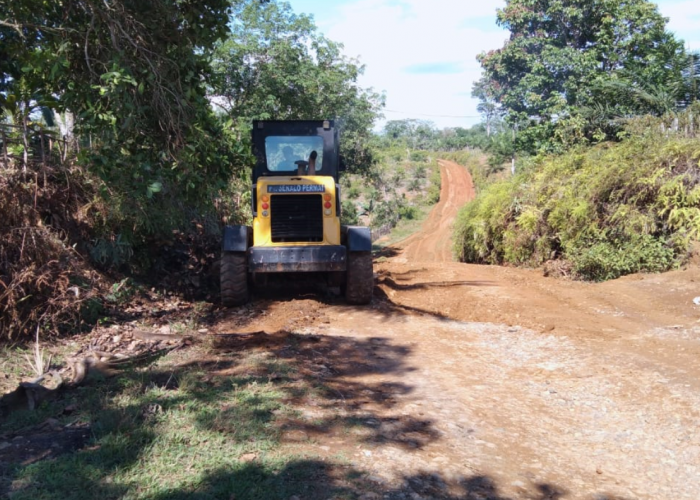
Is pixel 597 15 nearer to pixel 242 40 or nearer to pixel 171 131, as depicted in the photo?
pixel 242 40

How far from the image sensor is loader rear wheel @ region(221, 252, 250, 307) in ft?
28.6

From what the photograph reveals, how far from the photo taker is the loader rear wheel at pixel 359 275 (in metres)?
8.80

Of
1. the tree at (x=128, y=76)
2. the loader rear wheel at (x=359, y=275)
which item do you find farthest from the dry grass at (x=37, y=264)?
the loader rear wheel at (x=359, y=275)

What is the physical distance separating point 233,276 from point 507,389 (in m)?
4.56

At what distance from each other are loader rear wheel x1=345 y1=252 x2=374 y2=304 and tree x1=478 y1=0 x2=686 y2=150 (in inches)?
422

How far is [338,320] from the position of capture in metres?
8.16

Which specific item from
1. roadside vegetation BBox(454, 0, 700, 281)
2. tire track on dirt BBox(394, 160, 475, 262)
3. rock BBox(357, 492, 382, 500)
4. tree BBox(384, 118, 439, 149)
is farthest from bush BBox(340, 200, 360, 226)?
tree BBox(384, 118, 439, 149)

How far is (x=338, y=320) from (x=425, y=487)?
4.66 metres

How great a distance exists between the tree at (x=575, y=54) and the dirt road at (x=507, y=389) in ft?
30.8

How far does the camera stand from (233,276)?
28.6 feet

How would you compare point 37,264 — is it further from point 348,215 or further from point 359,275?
point 348,215

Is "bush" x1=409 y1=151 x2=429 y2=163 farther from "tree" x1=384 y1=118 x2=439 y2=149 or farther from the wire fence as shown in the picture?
the wire fence

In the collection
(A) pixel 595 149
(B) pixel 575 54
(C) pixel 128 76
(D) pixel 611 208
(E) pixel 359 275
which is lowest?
(E) pixel 359 275

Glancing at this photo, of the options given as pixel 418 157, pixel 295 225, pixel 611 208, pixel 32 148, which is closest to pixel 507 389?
pixel 295 225
